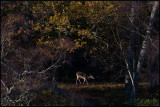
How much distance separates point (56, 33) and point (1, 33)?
5.36 meters

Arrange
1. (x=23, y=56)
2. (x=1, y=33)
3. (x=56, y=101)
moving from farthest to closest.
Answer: (x=23, y=56) → (x=1, y=33) → (x=56, y=101)

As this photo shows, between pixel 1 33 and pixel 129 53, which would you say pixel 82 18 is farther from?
pixel 1 33

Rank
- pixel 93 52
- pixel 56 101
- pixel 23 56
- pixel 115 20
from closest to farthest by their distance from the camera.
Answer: pixel 56 101
pixel 23 56
pixel 115 20
pixel 93 52

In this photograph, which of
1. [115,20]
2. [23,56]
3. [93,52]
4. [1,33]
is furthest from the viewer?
[93,52]

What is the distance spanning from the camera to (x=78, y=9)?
20641 mm

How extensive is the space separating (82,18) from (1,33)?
706 cm

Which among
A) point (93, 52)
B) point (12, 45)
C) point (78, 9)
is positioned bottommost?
point (93, 52)

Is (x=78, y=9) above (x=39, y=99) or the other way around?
above

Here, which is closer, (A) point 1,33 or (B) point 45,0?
(A) point 1,33

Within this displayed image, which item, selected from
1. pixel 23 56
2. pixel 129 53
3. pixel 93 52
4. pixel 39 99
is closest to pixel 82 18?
pixel 93 52

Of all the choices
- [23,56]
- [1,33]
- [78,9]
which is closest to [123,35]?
[78,9]

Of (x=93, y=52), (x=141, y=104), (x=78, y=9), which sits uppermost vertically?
(x=78, y=9)

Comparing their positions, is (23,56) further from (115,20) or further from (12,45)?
(115,20)

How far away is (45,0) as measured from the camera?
20109 millimetres
